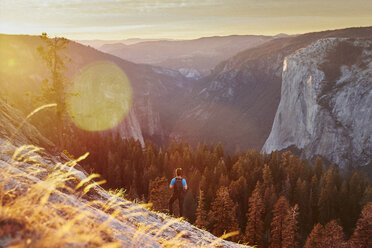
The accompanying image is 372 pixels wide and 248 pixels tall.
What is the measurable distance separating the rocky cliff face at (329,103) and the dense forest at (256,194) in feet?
93.0

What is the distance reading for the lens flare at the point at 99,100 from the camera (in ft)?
390

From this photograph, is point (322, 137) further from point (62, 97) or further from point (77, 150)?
point (62, 97)

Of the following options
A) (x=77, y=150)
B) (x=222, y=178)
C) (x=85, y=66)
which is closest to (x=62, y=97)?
(x=222, y=178)

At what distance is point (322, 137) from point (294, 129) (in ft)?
51.1

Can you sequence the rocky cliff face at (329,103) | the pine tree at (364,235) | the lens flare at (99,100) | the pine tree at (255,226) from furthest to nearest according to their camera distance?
the lens flare at (99,100) → the rocky cliff face at (329,103) → the pine tree at (255,226) → the pine tree at (364,235)

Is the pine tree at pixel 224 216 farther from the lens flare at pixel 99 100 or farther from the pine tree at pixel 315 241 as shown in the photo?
the lens flare at pixel 99 100

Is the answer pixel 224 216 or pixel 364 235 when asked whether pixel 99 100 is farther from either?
pixel 364 235

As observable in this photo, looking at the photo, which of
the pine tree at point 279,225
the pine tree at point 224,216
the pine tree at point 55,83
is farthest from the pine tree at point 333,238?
the pine tree at point 55,83

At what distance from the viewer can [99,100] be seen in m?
129

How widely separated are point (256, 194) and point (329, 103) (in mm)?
71191

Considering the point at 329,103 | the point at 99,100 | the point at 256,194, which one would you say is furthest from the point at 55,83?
the point at 99,100

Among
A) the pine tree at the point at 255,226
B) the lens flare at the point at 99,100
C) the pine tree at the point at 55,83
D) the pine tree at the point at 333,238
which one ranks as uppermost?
the pine tree at the point at 55,83

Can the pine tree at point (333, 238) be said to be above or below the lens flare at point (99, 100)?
below

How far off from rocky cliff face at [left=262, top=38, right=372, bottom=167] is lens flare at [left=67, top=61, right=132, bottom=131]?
72.0 metres
